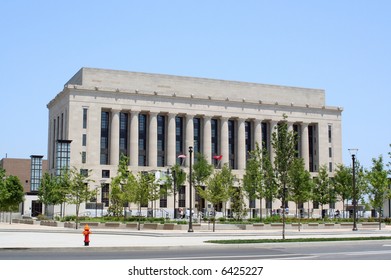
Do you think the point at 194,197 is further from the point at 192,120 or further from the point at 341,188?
the point at 341,188

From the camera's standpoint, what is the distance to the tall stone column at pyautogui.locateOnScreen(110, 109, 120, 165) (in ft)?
320

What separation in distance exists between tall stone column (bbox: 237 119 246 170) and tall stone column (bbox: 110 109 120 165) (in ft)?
80.5

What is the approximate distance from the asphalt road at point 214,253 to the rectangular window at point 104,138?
2821 inches

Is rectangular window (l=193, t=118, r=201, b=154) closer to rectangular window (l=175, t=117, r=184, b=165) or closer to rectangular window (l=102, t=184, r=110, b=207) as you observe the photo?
rectangular window (l=175, t=117, r=184, b=165)

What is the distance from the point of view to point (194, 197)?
99062 mm

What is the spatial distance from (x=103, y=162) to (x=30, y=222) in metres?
32.9

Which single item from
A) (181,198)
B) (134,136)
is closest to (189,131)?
(134,136)

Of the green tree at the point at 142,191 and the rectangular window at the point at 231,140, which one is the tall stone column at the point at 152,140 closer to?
the rectangular window at the point at 231,140

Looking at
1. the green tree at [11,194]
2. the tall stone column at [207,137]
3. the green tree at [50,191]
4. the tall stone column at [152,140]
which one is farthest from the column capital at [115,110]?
the green tree at [11,194]

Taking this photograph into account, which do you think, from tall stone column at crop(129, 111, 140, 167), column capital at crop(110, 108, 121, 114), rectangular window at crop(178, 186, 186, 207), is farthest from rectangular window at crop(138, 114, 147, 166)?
rectangular window at crop(178, 186, 186, 207)

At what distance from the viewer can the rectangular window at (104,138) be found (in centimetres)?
9881

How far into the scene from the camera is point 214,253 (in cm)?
2495

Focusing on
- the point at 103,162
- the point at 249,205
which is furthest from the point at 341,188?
the point at 103,162

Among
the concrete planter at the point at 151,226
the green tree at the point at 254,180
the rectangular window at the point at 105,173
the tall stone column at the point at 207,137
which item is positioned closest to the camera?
the concrete planter at the point at 151,226
